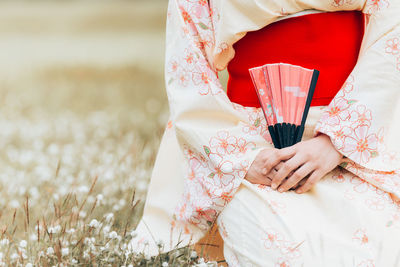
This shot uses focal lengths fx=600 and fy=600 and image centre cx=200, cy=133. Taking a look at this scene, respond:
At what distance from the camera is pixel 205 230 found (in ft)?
7.16

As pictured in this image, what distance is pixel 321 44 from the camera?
199cm

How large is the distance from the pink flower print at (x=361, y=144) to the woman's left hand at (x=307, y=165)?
42 mm

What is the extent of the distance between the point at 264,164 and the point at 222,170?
5.7 inches

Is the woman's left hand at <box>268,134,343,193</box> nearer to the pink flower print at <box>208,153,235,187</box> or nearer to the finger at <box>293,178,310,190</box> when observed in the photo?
the finger at <box>293,178,310,190</box>

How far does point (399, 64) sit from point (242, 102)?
547mm

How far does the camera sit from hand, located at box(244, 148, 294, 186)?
188 centimetres

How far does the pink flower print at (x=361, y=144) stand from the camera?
185cm

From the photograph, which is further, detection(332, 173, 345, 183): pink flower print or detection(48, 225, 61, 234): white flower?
detection(48, 225, 61, 234): white flower

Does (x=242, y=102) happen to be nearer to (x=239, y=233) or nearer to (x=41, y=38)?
(x=239, y=233)

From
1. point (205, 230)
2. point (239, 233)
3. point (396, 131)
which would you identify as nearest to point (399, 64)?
point (396, 131)

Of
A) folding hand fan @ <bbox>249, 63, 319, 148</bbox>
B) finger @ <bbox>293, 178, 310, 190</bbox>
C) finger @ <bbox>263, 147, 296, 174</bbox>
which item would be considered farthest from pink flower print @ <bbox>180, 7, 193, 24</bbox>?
finger @ <bbox>293, 178, 310, 190</bbox>

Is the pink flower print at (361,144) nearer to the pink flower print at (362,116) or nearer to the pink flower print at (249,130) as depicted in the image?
the pink flower print at (362,116)

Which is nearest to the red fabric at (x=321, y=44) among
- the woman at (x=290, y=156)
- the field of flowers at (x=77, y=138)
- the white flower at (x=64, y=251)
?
the woman at (x=290, y=156)

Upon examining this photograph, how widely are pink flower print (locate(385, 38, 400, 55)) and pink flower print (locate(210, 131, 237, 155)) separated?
1.85ft
